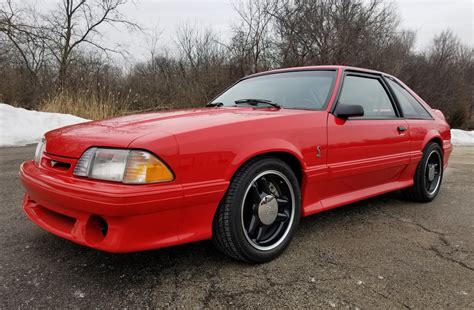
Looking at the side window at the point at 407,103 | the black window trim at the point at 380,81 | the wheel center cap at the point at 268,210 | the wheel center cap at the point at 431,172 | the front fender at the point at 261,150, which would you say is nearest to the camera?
the front fender at the point at 261,150

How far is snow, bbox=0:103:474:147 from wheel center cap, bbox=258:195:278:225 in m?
6.65

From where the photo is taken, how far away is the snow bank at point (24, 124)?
23.6 ft

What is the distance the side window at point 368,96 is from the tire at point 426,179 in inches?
27.5

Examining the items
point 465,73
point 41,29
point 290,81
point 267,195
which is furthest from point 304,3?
point 465,73

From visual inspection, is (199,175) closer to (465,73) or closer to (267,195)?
(267,195)

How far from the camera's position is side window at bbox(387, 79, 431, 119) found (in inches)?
135

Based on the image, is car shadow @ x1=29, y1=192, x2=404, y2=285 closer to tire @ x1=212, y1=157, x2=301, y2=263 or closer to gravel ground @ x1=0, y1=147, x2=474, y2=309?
gravel ground @ x1=0, y1=147, x2=474, y2=309

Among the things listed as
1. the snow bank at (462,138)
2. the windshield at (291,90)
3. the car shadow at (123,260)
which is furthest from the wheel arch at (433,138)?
the snow bank at (462,138)

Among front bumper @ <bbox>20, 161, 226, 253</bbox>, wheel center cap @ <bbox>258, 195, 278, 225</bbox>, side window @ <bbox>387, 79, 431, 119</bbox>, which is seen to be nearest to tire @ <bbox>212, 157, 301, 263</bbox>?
wheel center cap @ <bbox>258, 195, 278, 225</bbox>

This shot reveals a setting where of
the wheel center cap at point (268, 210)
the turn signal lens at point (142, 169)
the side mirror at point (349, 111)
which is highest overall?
the side mirror at point (349, 111)

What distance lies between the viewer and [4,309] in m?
1.58

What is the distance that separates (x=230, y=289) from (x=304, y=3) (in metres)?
17.0

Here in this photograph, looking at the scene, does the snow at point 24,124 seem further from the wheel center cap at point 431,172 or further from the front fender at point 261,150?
the wheel center cap at point 431,172

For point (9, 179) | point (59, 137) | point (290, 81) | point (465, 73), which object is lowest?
point (9, 179)
